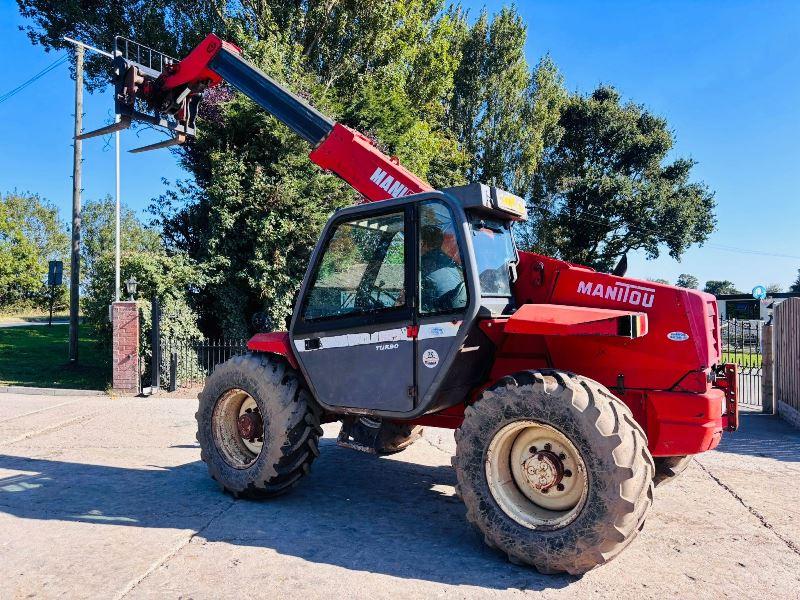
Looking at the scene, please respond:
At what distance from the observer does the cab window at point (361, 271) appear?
4484mm

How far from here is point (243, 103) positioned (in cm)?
1486

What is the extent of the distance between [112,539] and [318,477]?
2133mm

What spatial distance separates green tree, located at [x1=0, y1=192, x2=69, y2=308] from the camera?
39.7 m

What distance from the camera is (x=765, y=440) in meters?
7.84

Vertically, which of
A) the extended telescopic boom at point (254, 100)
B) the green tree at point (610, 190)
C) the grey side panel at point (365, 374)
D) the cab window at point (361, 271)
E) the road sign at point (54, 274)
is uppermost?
the green tree at point (610, 190)

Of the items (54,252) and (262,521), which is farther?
(54,252)

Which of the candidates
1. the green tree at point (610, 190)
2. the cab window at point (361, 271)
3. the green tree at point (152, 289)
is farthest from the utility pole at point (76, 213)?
the green tree at point (610, 190)

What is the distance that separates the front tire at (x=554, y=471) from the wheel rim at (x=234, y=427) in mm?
2206

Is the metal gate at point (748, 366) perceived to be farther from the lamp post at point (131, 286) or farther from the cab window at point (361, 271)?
the lamp post at point (131, 286)

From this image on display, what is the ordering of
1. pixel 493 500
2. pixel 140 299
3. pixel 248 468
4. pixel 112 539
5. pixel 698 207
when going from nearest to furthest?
1. pixel 493 500
2. pixel 112 539
3. pixel 248 468
4. pixel 140 299
5. pixel 698 207

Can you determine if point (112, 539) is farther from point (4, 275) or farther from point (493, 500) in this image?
point (4, 275)

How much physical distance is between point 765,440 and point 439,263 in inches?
246

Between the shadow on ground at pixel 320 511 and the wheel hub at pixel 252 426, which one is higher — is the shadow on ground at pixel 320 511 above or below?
below

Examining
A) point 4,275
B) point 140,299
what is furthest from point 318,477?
point 4,275
